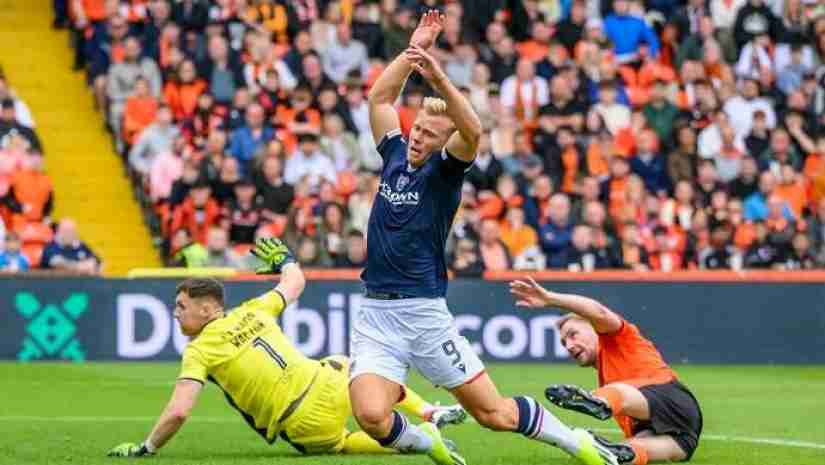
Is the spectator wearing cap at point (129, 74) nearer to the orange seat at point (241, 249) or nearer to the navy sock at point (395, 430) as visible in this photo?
the orange seat at point (241, 249)

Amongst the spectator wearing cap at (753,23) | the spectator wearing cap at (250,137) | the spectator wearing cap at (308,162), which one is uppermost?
the spectator wearing cap at (753,23)

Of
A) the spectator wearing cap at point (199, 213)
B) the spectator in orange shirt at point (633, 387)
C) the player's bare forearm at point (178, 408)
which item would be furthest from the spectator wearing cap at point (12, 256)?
the spectator in orange shirt at point (633, 387)

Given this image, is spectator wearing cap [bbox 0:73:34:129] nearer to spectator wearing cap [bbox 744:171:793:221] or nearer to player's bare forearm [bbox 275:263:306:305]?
spectator wearing cap [bbox 744:171:793:221]

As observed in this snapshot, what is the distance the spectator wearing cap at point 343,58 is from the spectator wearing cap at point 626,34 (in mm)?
3552

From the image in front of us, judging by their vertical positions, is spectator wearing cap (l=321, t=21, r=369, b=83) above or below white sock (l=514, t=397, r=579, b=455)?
above

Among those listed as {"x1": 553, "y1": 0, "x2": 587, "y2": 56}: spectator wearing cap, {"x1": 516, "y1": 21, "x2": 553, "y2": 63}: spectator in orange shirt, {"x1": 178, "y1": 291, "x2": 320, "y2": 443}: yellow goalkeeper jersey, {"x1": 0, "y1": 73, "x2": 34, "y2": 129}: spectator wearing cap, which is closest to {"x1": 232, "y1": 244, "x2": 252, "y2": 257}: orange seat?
{"x1": 0, "y1": 73, "x2": 34, "y2": 129}: spectator wearing cap

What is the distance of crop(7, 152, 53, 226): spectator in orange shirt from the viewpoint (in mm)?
23766

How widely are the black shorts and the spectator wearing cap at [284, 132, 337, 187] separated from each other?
12.5 meters

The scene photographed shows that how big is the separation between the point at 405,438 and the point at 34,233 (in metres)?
12.7

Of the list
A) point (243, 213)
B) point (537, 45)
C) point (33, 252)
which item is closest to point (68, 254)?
point (33, 252)

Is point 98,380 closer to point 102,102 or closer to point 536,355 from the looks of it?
point 536,355

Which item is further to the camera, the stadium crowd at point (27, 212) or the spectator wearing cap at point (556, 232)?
the spectator wearing cap at point (556, 232)

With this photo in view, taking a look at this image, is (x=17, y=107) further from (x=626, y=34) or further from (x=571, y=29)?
(x=626, y=34)

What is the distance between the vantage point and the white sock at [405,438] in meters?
11.4
